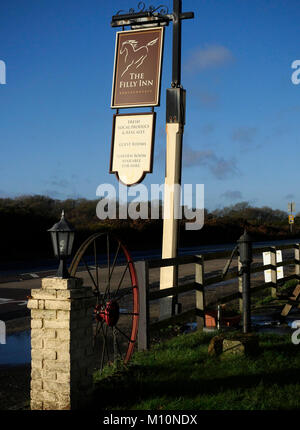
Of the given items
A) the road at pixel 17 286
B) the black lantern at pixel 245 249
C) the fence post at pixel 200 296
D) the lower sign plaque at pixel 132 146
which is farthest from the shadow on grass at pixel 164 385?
the road at pixel 17 286

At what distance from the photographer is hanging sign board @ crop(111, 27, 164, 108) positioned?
32.4 ft

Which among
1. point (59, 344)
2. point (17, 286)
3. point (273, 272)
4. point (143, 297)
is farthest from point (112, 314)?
point (17, 286)

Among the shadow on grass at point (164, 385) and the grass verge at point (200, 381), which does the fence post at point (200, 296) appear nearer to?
the grass verge at point (200, 381)

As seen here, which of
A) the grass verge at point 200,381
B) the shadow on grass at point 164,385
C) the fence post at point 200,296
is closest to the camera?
the grass verge at point 200,381

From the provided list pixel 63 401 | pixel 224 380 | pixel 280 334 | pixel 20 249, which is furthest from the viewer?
pixel 20 249

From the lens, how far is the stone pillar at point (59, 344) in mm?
4719

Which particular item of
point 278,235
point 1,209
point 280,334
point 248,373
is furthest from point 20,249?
point 278,235

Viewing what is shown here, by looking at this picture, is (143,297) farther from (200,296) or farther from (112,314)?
(200,296)

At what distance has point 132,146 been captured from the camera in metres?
9.73

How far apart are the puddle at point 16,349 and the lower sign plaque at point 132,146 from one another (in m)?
3.28

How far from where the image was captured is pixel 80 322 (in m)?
4.87

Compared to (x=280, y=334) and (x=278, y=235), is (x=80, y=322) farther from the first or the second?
(x=278, y=235)
